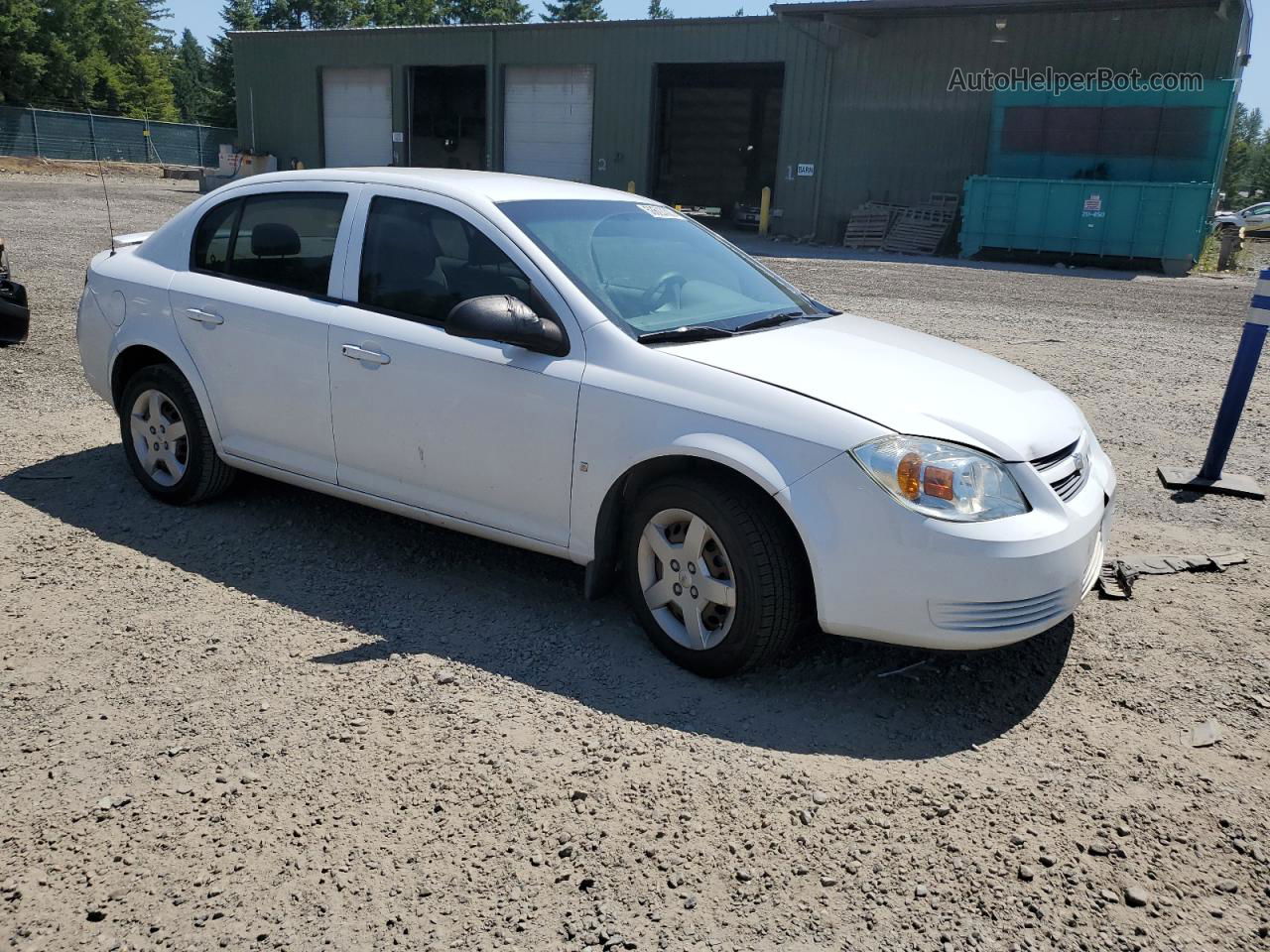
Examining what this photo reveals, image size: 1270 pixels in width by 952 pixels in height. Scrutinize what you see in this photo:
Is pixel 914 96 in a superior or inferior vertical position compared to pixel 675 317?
superior

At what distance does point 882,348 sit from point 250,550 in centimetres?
290

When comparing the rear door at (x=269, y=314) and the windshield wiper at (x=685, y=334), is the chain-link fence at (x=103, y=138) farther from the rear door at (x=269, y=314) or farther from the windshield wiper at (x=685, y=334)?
the windshield wiper at (x=685, y=334)

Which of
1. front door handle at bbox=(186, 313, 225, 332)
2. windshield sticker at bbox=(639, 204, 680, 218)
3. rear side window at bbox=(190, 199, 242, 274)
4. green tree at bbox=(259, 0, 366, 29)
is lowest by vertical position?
front door handle at bbox=(186, 313, 225, 332)

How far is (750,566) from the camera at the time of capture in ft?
11.4

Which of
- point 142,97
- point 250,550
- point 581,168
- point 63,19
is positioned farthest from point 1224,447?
point 142,97

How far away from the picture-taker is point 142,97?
7175 cm

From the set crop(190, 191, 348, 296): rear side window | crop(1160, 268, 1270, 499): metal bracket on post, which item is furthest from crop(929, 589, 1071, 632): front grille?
crop(1160, 268, 1270, 499): metal bracket on post

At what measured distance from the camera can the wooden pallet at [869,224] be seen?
1037 inches

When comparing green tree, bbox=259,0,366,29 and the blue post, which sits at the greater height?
green tree, bbox=259,0,366,29

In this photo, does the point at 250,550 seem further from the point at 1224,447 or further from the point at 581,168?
the point at 581,168

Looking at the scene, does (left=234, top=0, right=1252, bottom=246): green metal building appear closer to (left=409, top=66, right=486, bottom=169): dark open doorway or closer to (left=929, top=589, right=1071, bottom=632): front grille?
(left=409, top=66, right=486, bottom=169): dark open doorway

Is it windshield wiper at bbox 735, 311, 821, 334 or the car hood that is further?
windshield wiper at bbox 735, 311, 821, 334

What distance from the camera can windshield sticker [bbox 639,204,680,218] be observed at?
16.0 feet

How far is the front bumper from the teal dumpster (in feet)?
70.3
